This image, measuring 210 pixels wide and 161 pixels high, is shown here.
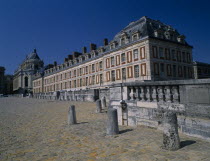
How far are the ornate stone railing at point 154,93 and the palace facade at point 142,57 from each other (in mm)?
17947

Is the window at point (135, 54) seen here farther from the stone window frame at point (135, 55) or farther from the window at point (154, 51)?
the window at point (154, 51)

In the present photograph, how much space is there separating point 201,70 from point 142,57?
29.8 m

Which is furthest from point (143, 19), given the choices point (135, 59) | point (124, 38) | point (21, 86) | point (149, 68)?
point (21, 86)

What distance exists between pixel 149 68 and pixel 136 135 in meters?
19.7

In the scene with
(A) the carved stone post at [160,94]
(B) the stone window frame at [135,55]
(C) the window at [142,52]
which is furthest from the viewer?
(B) the stone window frame at [135,55]

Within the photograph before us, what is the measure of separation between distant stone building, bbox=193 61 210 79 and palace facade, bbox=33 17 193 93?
1750cm

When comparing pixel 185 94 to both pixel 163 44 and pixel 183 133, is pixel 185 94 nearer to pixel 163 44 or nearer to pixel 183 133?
pixel 183 133

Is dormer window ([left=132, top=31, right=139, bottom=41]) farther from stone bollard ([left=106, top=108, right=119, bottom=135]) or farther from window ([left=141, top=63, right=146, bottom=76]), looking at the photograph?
stone bollard ([left=106, top=108, right=119, bottom=135])

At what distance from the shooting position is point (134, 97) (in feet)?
19.1

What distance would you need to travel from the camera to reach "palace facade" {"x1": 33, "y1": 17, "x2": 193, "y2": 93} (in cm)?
2383

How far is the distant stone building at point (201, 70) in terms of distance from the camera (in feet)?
143

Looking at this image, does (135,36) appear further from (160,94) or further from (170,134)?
(170,134)

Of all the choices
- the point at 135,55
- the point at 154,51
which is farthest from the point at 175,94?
the point at 135,55

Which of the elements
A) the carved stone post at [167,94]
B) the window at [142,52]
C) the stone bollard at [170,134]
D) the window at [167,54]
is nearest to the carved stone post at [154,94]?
the carved stone post at [167,94]
